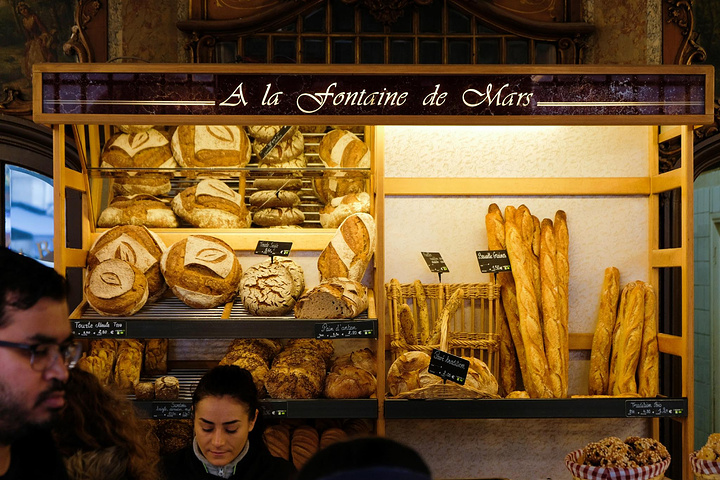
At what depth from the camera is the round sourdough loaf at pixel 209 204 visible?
2871 millimetres

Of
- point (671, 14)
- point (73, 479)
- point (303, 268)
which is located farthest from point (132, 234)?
point (671, 14)

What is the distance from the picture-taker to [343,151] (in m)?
2.84

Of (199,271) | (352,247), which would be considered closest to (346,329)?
(352,247)

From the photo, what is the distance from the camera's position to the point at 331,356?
9.68 ft

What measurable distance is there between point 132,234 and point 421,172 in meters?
1.28

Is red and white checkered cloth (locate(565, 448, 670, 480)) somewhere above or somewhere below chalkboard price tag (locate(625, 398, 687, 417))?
below

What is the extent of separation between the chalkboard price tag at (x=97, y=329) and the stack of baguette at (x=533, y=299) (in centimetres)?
157

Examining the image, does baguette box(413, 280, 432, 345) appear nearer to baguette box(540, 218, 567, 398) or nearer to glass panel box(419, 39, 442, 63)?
baguette box(540, 218, 567, 398)

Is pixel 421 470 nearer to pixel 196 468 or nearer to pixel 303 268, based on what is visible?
pixel 196 468

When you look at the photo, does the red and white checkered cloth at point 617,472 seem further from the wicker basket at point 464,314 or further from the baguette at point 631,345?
the wicker basket at point 464,314

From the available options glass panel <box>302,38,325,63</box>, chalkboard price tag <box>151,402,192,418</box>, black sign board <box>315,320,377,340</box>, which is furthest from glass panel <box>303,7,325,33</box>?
chalkboard price tag <box>151,402,192,418</box>

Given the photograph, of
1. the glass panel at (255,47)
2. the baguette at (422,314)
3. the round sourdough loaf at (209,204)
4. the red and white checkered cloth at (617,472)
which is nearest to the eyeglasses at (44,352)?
the red and white checkered cloth at (617,472)

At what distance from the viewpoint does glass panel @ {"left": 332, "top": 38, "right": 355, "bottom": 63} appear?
355 centimetres

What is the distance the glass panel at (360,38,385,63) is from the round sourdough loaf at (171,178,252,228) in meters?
1.14
